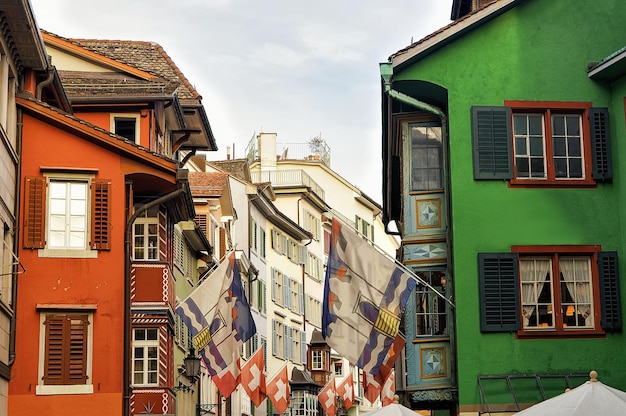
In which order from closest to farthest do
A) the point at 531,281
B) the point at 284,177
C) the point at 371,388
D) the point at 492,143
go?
the point at 531,281, the point at 492,143, the point at 371,388, the point at 284,177

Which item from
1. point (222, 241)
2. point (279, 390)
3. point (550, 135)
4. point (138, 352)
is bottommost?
point (279, 390)

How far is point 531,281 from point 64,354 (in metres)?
10.0

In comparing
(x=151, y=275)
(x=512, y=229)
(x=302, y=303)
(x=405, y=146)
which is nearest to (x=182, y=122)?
(x=151, y=275)

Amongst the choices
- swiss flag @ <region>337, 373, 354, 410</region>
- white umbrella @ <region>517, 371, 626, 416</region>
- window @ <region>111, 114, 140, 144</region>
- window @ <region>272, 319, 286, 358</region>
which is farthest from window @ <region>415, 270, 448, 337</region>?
window @ <region>272, 319, 286, 358</region>

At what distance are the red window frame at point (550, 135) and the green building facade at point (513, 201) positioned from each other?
31 mm

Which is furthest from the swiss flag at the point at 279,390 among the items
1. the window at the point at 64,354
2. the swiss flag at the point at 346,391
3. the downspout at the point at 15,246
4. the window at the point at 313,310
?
the window at the point at 313,310

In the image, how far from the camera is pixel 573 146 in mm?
30594

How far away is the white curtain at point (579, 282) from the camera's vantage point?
2973 cm

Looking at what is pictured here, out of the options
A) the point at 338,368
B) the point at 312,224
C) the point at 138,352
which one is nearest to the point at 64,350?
the point at 138,352

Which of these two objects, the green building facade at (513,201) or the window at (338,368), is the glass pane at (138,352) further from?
the window at (338,368)

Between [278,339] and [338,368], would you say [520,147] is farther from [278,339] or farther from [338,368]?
[338,368]

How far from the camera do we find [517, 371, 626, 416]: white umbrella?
59.1 ft

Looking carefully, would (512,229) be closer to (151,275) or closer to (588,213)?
(588,213)

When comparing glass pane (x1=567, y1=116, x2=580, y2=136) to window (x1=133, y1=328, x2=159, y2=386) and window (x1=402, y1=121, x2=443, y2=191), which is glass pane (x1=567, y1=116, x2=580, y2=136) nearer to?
window (x1=402, y1=121, x2=443, y2=191)
